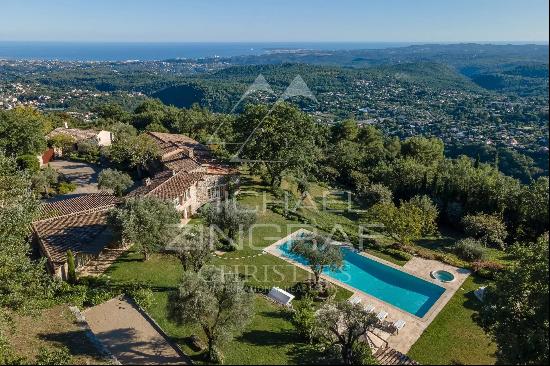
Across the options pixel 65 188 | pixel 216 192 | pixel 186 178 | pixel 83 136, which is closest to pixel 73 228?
pixel 186 178

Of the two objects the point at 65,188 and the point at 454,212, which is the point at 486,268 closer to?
the point at 454,212

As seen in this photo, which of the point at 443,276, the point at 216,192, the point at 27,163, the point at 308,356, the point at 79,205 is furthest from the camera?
the point at 27,163

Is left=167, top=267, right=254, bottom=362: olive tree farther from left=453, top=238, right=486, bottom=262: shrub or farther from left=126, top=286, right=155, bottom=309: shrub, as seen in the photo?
left=453, top=238, right=486, bottom=262: shrub

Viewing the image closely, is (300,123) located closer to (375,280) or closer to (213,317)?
(375,280)

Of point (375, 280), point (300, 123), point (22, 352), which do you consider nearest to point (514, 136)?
point (300, 123)

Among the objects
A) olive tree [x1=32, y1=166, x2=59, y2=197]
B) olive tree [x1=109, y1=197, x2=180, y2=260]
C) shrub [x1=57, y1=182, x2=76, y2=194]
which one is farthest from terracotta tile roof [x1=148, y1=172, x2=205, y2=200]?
olive tree [x1=32, y1=166, x2=59, y2=197]
